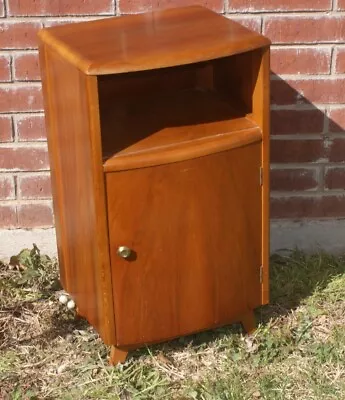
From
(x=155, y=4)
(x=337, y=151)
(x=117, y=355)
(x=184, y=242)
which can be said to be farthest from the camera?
(x=337, y=151)

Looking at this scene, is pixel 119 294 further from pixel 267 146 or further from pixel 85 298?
pixel 267 146

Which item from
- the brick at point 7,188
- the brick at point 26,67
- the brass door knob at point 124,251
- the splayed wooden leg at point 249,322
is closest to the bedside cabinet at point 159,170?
the brass door knob at point 124,251

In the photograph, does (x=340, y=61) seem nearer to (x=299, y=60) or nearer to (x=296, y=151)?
(x=299, y=60)

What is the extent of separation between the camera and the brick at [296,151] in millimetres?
3232

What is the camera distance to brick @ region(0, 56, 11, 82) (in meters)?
3.06

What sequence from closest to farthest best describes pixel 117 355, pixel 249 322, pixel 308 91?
pixel 117 355
pixel 249 322
pixel 308 91

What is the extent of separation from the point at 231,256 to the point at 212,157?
35 centimetres

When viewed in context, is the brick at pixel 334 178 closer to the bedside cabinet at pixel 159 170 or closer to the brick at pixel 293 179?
the brick at pixel 293 179

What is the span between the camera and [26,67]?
10.1ft

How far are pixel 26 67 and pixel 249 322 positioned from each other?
1.19 m

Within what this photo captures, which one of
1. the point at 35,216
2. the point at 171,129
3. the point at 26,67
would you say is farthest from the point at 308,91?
the point at 35,216

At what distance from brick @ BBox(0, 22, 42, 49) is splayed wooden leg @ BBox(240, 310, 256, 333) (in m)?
1.19

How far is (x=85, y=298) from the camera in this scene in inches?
110

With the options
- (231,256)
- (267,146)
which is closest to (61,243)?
(231,256)
